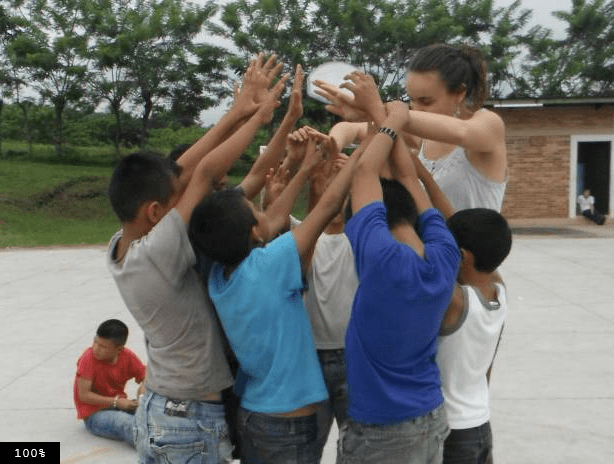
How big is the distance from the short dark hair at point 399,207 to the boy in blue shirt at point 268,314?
4.9 inches

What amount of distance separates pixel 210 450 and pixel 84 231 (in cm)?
1500

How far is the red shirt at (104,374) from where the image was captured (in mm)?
3971

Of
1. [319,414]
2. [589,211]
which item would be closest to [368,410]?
[319,414]

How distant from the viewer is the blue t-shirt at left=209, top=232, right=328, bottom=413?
6.56 ft

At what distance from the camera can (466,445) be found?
221 centimetres

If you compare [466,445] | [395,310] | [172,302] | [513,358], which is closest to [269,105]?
[172,302]

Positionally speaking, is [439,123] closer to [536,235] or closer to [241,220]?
[241,220]

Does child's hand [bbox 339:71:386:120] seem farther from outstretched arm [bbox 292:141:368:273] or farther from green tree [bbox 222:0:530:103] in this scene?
green tree [bbox 222:0:530:103]

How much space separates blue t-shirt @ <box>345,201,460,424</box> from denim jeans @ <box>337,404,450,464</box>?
0.03 m

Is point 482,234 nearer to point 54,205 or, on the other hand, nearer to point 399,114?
point 399,114

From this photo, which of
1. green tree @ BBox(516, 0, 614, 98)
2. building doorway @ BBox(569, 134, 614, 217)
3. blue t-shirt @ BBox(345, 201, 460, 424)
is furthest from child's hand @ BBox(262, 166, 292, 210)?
green tree @ BBox(516, 0, 614, 98)

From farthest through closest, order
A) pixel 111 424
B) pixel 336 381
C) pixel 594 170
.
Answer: pixel 594 170 < pixel 111 424 < pixel 336 381

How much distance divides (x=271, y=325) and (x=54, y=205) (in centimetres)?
1823

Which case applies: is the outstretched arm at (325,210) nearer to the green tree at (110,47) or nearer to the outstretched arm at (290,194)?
the outstretched arm at (290,194)
